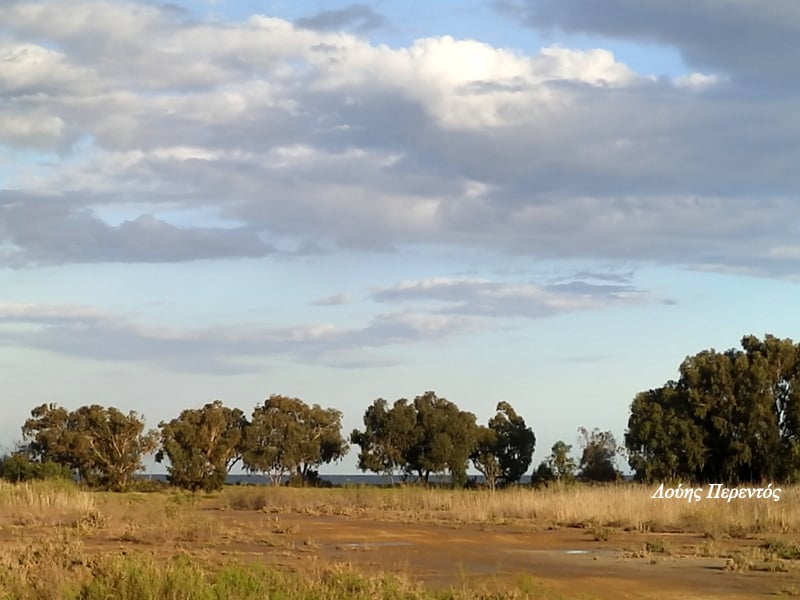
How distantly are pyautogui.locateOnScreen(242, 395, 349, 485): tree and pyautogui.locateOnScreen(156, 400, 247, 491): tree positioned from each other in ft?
6.20

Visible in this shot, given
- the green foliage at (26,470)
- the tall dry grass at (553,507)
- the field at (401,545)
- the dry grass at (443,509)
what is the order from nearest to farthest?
the field at (401,545) → the dry grass at (443,509) → the tall dry grass at (553,507) → the green foliage at (26,470)

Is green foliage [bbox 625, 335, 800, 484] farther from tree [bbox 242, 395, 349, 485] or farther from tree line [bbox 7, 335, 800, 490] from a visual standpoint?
tree [bbox 242, 395, 349, 485]

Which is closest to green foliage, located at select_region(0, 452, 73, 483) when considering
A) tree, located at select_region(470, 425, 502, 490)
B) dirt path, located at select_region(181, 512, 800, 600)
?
dirt path, located at select_region(181, 512, 800, 600)

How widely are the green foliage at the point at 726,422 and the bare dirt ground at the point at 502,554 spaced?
17.7 metres

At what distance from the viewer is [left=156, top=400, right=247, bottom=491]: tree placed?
58.3m

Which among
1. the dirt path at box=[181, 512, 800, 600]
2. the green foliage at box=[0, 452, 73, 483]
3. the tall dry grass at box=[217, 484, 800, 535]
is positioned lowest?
the dirt path at box=[181, 512, 800, 600]

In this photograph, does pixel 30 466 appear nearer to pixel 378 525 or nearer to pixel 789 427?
pixel 378 525

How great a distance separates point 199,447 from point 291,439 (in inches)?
276

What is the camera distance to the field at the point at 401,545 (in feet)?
49.4

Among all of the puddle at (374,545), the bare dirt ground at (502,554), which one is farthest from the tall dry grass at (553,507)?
the puddle at (374,545)

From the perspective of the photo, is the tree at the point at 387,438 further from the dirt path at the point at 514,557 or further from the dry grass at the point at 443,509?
the dirt path at the point at 514,557

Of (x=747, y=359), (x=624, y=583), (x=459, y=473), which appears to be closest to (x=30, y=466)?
(x=459, y=473)

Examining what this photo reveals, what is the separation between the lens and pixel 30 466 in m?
50.8

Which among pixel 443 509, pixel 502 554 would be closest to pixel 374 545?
pixel 502 554
